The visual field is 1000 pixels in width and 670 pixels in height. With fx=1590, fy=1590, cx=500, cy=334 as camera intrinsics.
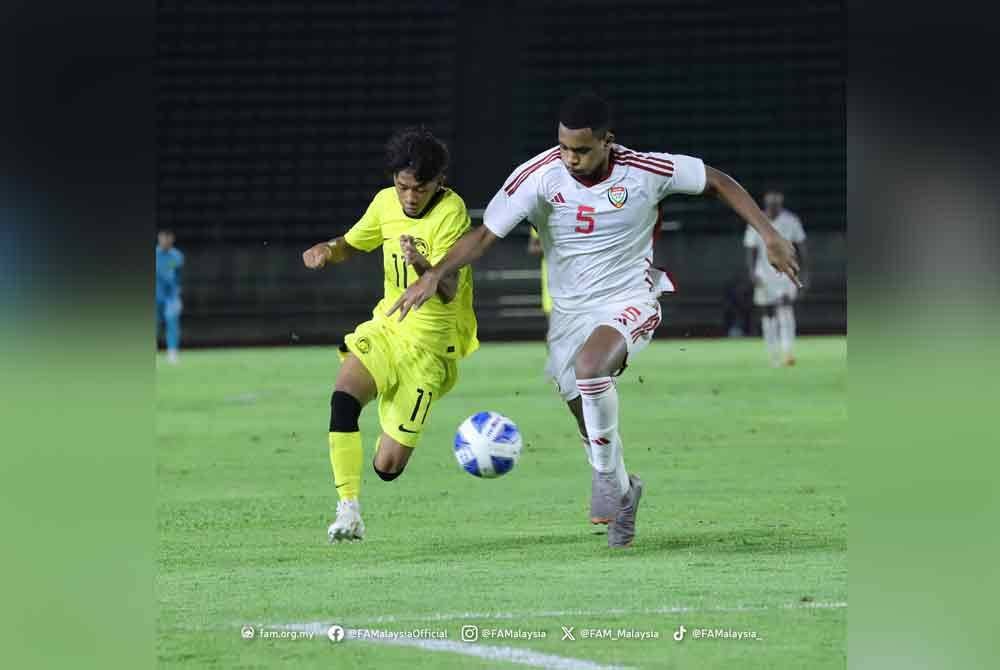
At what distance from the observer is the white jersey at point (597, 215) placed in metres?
6.58

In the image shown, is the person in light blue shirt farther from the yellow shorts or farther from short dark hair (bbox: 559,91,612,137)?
short dark hair (bbox: 559,91,612,137)

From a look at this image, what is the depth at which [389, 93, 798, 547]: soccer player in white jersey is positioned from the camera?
20.9 ft

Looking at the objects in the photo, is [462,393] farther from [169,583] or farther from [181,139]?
[181,139]

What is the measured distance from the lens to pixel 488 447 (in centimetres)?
727

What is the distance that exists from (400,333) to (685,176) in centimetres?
154

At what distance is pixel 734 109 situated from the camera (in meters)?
23.7

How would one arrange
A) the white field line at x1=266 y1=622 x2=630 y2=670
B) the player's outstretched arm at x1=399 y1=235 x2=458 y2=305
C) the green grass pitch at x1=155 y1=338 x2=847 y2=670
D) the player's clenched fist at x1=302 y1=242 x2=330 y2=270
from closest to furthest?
the white field line at x1=266 y1=622 x2=630 y2=670
the green grass pitch at x1=155 y1=338 x2=847 y2=670
the player's outstretched arm at x1=399 y1=235 x2=458 y2=305
the player's clenched fist at x1=302 y1=242 x2=330 y2=270

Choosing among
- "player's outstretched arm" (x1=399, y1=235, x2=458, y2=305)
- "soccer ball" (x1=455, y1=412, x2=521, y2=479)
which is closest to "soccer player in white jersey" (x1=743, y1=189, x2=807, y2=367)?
"soccer ball" (x1=455, y1=412, x2=521, y2=479)

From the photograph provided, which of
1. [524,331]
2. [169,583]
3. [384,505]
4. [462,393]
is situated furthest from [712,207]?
[169,583]

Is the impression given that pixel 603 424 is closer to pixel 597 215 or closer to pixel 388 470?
pixel 597 215

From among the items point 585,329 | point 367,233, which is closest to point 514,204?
point 585,329

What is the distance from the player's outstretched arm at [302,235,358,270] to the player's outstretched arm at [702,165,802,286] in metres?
1.66

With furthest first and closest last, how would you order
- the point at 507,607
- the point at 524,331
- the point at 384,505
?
the point at 524,331 < the point at 384,505 < the point at 507,607

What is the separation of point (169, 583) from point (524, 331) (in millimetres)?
16083
